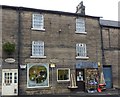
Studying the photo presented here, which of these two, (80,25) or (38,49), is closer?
(38,49)

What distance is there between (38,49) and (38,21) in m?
2.66

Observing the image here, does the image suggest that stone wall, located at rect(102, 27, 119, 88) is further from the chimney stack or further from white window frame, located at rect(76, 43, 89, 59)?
the chimney stack

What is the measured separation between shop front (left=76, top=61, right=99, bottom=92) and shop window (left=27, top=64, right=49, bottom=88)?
10.7 feet

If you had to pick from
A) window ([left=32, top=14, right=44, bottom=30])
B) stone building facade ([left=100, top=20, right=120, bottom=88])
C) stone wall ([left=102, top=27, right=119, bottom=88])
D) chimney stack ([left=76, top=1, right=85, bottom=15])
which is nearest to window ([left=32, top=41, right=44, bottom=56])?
window ([left=32, top=14, right=44, bottom=30])

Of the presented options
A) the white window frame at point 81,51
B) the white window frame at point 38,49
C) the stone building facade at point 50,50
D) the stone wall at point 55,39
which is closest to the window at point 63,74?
the stone building facade at point 50,50

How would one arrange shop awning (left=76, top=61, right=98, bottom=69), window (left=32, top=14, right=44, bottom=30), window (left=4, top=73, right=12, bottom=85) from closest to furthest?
window (left=4, top=73, right=12, bottom=85), window (left=32, top=14, right=44, bottom=30), shop awning (left=76, top=61, right=98, bottom=69)

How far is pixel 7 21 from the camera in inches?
739

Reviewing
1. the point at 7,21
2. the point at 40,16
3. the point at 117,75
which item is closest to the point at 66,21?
the point at 40,16

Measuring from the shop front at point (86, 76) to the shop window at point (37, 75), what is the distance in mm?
3258

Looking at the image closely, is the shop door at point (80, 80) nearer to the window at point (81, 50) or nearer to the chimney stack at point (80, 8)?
the window at point (81, 50)

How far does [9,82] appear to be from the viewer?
18.3 meters

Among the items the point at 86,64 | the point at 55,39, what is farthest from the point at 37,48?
the point at 86,64

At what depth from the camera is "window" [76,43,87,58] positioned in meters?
21.2

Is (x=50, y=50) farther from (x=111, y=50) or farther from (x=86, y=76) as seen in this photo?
(x=111, y=50)
